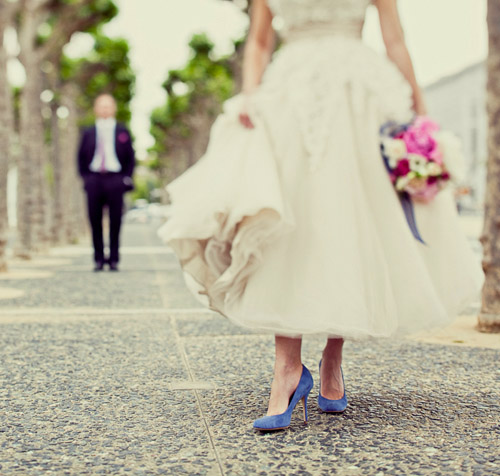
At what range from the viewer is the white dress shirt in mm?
10859

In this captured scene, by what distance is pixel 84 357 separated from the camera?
182 inches

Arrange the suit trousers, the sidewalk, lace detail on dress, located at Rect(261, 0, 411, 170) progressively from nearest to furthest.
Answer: the sidewalk < lace detail on dress, located at Rect(261, 0, 411, 170) < the suit trousers

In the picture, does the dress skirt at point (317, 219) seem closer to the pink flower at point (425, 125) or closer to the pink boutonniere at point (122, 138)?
the pink flower at point (425, 125)

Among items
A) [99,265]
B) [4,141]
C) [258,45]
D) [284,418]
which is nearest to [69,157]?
[4,141]

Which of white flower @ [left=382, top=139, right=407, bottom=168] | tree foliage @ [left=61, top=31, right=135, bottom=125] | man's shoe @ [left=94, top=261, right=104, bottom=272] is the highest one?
tree foliage @ [left=61, top=31, right=135, bottom=125]

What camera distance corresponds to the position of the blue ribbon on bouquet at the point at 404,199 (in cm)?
339

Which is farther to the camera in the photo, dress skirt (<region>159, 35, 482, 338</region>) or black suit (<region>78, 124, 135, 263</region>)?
black suit (<region>78, 124, 135, 263</region>)

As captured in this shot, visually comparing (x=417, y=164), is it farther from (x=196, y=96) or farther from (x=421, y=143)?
Answer: (x=196, y=96)

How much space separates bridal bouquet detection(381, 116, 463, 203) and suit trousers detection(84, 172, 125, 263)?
7.71 meters

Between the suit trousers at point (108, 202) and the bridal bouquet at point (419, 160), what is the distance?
771cm

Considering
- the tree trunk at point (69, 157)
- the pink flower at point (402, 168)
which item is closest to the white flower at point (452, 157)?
the pink flower at point (402, 168)

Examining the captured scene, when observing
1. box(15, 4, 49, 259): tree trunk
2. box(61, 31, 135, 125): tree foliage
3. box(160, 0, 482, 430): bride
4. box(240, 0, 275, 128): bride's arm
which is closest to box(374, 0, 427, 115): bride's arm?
box(160, 0, 482, 430): bride

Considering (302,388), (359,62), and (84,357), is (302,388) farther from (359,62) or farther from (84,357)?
(84,357)

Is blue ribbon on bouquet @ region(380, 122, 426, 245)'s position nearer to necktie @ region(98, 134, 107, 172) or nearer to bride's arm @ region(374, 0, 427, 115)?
bride's arm @ region(374, 0, 427, 115)
